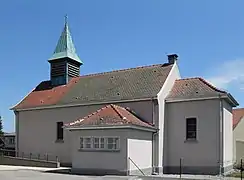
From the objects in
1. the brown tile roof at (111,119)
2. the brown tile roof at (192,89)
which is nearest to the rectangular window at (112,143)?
the brown tile roof at (111,119)

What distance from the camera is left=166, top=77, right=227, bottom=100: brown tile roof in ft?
87.8

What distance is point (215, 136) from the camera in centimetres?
2606

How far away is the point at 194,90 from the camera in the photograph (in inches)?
1097

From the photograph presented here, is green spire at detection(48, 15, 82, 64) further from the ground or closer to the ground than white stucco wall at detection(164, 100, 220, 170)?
further from the ground

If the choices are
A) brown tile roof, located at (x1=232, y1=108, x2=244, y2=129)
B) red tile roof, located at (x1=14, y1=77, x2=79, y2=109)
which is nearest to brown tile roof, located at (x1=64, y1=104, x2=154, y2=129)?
red tile roof, located at (x1=14, y1=77, x2=79, y2=109)

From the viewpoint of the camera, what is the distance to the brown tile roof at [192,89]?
26750mm

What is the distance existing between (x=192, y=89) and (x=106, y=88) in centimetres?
753

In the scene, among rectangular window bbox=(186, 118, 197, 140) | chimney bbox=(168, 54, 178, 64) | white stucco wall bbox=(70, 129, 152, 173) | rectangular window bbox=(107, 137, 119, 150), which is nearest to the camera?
white stucco wall bbox=(70, 129, 152, 173)

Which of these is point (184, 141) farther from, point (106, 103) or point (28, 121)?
point (28, 121)

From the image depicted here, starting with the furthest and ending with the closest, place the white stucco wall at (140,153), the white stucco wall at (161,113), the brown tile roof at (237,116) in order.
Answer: the brown tile roof at (237,116)
the white stucco wall at (161,113)
the white stucco wall at (140,153)

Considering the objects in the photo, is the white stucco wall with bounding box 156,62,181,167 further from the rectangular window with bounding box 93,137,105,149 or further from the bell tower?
the bell tower

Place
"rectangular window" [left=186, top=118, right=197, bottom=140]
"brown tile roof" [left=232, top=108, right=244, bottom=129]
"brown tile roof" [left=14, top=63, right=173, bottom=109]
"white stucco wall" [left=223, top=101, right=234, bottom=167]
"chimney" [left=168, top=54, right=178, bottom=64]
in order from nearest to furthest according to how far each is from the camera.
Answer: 1. "white stucco wall" [left=223, top=101, right=234, bottom=167]
2. "rectangular window" [left=186, top=118, right=197, bottom=140]
3. "brown tile roof" [left=14, top=63, right=173, bottom=109]
4. "chimney" [left=168, top=54, right=178, bottom=64]
5. "brown tile roof" [left=232, top=108, right=244, bottom=129]

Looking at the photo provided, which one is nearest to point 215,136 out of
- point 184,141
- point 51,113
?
point 184,141

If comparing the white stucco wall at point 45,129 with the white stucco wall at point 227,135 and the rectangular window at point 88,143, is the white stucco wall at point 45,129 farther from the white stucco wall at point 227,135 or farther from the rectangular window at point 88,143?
the white stucco wall at point 227,135
